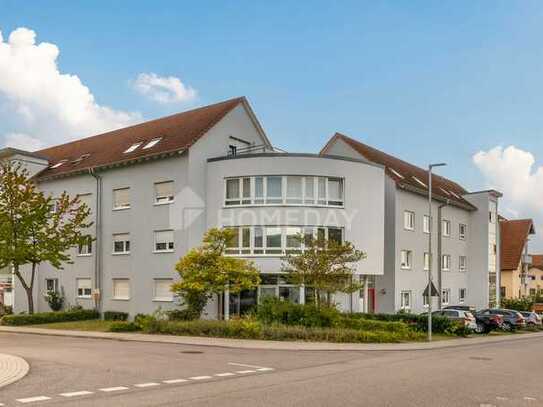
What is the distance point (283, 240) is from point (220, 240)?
426cm

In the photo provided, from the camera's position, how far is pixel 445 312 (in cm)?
3159

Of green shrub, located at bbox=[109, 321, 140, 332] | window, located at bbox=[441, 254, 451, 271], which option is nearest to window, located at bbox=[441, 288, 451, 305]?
window, located at bbox=[441, 254, 451, 271]

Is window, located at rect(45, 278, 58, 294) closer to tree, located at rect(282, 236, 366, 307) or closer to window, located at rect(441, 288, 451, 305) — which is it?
tree, located at rect(282, 236, 366, 307)

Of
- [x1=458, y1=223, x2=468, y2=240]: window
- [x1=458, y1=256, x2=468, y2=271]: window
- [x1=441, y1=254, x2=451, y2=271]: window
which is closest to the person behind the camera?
[x1=441, y1=254, x2=451, y2=271]: window

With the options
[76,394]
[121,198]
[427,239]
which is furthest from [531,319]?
[76,394]

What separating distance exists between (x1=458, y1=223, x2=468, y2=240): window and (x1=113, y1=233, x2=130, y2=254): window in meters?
26.5

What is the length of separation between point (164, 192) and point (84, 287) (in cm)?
845

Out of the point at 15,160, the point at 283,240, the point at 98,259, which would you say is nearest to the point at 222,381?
the point at 283,240

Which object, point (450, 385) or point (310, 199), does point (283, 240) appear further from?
point (450, 385)

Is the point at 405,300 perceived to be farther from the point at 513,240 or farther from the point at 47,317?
the point at 513,240

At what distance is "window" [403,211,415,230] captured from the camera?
39.1 metres

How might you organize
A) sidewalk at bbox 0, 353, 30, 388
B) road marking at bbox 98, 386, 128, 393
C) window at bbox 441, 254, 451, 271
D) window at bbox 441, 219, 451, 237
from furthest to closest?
window at bbox 441, 219, 451, 237, window at bbox 441, 254, 451, 271, sidewalk at bbox 0, 353, 30, 388, road marking at bbox 98, 386, 128, 393

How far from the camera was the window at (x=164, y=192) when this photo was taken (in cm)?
3226

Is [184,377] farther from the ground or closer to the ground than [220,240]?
closer to the ground
